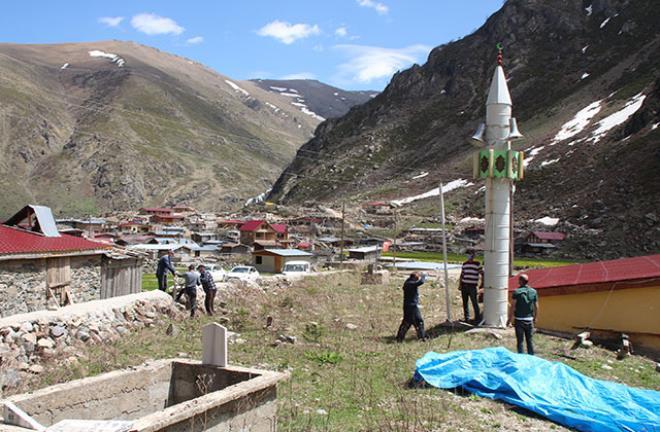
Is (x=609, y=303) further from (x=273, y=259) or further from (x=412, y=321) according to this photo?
(x=273, y=259)

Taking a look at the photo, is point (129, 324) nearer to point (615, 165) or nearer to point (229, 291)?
point (229, 291)

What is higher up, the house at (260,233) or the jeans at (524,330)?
the house at (260,233)

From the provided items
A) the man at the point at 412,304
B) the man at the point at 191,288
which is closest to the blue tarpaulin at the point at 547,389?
the man at the point at 412,304

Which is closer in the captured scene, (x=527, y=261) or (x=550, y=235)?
(x=527, y=261)


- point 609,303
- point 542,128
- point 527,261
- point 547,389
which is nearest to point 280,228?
point 527,261

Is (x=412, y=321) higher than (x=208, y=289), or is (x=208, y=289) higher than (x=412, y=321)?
(x=208, y=289)

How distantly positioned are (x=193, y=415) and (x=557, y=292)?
12918 mm

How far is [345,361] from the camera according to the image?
522 inches

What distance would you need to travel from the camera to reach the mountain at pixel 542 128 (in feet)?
248

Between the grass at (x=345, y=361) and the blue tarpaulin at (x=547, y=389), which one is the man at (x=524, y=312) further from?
the blue tarpaulin at (x=547, y=389)

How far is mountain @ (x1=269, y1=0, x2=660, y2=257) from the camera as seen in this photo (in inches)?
2972

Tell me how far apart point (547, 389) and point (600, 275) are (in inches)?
329

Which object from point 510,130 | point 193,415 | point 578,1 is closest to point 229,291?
point 510,130

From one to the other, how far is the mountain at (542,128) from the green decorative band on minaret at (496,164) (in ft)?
159
